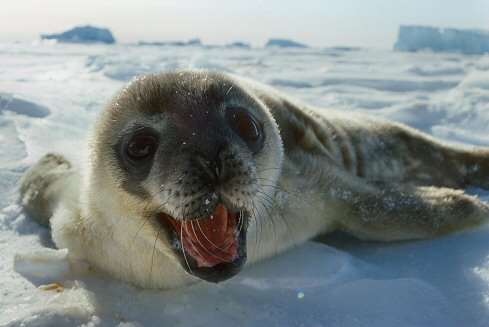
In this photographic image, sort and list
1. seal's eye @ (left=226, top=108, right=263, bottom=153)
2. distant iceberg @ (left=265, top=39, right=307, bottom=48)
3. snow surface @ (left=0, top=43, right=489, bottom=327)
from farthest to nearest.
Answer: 1. distant iceberg @ (left=265, top=39, right=307, bottom=48)
2. seal's eye @ (left=226, top=108, right=263, bottom=153)
3. snow surface @ (left=0, top=43, right=489, bottom=327)

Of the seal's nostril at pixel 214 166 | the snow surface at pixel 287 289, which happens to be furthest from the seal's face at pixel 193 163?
the snow surface at pixel 287 289

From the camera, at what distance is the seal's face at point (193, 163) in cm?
145

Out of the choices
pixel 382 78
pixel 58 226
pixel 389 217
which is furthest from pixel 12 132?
pixel 382 78

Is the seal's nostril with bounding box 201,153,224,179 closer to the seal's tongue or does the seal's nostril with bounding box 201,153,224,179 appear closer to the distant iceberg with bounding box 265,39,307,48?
the seal's tongue

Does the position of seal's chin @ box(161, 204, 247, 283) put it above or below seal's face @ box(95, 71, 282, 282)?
below

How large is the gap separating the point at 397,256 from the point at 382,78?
7213 millimetres

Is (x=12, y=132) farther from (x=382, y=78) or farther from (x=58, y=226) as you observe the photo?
(x=382, y=78)

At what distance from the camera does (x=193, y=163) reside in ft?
4.76

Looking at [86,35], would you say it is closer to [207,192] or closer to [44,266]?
[44,266]

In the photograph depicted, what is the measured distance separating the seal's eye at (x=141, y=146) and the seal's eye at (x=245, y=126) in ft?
0.85

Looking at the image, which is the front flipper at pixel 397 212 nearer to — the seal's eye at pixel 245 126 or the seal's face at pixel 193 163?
the seal's face at pixel 193 163

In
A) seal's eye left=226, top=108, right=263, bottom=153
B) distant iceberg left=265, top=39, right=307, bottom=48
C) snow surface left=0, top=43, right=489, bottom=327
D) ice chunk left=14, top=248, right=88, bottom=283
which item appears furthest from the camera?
distant iceberg left=265, top=39, right=307, bottom=48

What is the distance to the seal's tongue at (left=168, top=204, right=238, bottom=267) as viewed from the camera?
4.95 feet

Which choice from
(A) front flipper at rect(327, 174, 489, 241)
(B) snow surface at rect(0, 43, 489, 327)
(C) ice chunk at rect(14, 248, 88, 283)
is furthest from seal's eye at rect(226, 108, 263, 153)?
(C) ice chunk at rect(14, 248, 88, 283)
